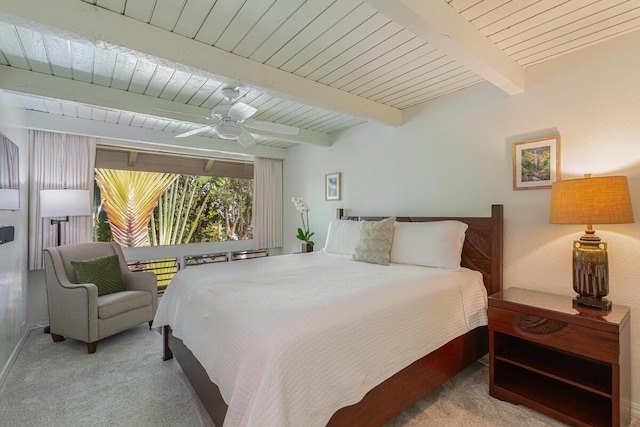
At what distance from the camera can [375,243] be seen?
9.30ft

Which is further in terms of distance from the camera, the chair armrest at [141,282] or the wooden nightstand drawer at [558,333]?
the chair armrest at [141,282]

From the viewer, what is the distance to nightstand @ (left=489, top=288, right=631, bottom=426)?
1630mm

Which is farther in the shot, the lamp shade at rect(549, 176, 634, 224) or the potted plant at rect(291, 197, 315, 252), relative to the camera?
the potted plant at rect(291, 197, 315, 252)

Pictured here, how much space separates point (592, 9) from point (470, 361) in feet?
8.13

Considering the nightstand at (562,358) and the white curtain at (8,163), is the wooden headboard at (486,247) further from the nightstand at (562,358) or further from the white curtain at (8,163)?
the white curtain at (8,163)

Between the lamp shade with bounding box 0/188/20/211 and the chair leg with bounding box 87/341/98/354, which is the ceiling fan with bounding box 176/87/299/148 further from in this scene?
the chair leg with bounding box 87/341/98/354

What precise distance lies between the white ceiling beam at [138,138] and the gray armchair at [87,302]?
1374 millimetres

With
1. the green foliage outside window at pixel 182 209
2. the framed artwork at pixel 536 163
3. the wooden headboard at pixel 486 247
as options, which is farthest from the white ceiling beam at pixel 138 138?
the framed artwork at pixel 536 163

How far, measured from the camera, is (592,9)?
5.55 ft

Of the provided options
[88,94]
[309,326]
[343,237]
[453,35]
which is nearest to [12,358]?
[88,94]

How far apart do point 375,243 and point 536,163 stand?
149 cm

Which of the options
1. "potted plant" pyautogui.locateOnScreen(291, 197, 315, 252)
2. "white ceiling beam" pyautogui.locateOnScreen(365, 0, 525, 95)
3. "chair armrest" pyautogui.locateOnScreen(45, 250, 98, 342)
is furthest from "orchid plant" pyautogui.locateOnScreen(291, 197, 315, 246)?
"white ceiling beam" pyautogui.locateOnScreen(365, 0, 525, 95)

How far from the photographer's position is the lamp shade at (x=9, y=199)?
2.24 metres

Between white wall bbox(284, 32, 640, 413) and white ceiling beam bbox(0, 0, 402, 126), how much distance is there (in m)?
1.19
